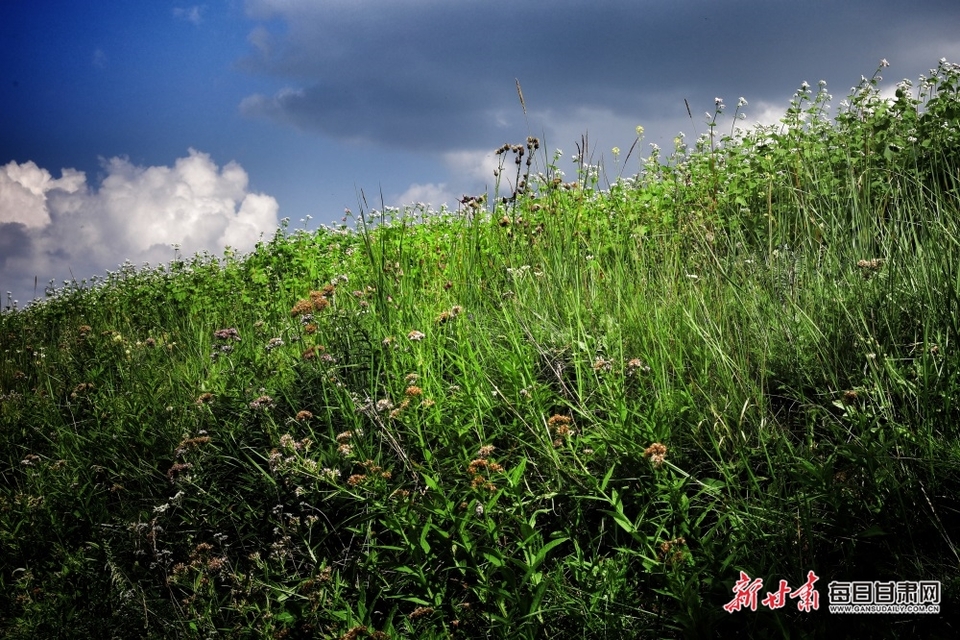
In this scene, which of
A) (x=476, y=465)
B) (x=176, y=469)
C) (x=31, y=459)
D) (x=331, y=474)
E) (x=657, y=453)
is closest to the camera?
(x=657, y=453)

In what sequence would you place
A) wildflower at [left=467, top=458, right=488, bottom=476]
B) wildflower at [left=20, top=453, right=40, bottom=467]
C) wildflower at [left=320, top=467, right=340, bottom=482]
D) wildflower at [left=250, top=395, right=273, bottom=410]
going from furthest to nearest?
wildflower at [left=20, top=453, right=40, bottom=467] → wildflower at [left=250, top=395, right=273, bottom=410] → wildflower at [left=320, top=467, right=340, bottom=482] → wildflower at [left=467, top=458, right=488, bottom=476]

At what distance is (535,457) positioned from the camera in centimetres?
345

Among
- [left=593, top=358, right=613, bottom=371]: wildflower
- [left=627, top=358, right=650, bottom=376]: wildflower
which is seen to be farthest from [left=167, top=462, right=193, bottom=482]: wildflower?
[left=627, top=358, right=650, bottom=376]: wildflower

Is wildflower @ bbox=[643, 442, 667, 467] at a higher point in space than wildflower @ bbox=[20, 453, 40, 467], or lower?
higher

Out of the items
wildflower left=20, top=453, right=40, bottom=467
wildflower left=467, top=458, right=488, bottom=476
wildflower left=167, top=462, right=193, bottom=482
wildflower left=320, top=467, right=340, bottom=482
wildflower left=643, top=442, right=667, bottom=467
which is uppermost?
wildflower left=643, top=442, right=667, bottom=467

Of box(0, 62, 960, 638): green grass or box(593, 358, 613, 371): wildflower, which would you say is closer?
box(0, 62, 960, 638): green grass

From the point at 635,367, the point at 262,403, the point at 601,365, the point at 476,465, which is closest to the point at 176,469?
the point at 262,403

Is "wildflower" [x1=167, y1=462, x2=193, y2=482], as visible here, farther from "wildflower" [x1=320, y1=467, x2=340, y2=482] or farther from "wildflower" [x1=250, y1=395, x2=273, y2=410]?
"wildflower" [x1=320, y1=467, x2=340, y2=482]

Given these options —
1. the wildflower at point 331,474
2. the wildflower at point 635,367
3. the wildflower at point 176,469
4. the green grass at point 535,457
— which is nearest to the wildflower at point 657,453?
the green grass at point 535,457

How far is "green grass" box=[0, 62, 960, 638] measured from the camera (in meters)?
2.71

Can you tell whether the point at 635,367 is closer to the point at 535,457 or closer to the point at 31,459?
the point at 535,457

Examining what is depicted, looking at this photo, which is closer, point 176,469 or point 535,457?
point 535,457

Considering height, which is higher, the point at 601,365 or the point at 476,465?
the point at 601,365

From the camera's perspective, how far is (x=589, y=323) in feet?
13.4
